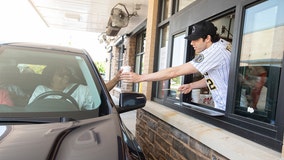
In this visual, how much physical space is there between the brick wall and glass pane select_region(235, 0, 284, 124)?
0.47 metres

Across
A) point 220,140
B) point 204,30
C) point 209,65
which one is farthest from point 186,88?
point 220,140

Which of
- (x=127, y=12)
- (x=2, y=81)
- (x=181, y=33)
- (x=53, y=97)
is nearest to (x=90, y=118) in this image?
(x=53, y=97)

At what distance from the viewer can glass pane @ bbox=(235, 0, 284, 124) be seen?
175 centimetres

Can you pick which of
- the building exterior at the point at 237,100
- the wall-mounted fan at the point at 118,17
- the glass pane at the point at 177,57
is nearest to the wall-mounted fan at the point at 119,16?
the wall-mounted fan at the point at 118,17

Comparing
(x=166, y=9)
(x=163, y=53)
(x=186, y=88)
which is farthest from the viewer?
(x=166, y=9)

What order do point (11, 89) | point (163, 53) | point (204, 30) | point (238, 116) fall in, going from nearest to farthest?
point (11, 89) → point (238, 116) → point (204, 30) → point (163, 53)

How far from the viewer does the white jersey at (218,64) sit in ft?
7.63

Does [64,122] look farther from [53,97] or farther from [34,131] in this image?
[53,97]

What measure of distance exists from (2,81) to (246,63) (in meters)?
1.91

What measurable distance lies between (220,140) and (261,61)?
685 mm

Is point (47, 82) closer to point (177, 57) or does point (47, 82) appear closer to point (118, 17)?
point (177, 57)

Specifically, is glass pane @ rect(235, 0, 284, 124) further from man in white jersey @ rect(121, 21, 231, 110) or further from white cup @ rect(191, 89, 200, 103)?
white cup @ rect(191, 89, 200, 103)

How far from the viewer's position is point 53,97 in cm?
186

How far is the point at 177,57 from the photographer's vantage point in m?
3.49
